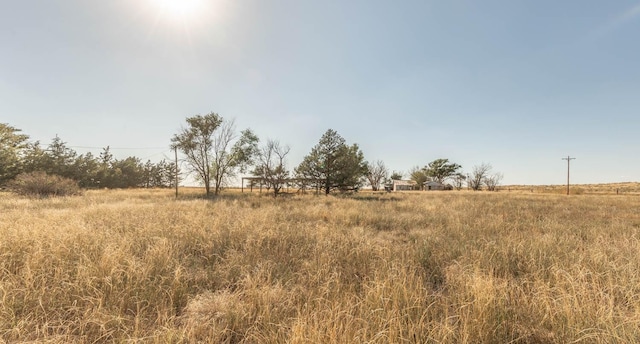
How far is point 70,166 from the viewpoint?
1638 inches

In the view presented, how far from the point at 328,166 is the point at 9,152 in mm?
42604

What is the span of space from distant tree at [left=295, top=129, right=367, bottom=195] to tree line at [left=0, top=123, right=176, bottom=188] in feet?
101

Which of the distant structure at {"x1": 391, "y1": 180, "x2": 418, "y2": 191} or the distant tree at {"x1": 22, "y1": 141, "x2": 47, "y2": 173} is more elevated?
the distant tree at {"x1": 22, "y1": 141, "x2": 47, "y2": 173}

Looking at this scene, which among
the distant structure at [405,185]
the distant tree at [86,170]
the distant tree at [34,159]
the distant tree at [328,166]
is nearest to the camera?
the distant tree at [328,166]

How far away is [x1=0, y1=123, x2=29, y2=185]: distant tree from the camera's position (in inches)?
1154

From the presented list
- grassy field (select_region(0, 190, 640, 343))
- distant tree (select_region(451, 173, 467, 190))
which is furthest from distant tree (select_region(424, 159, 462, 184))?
grassy field (select_region(0, 190, 640, 343))

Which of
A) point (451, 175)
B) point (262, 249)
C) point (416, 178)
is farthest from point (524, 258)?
point (451, 175)

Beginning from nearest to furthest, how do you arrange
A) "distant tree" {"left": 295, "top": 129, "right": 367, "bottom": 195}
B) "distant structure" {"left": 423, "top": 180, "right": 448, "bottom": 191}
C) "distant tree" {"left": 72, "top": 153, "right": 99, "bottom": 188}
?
"distant tree" {"left": 295, "top": 129, "right": 367, "bottom": 195} → "distant tree" {"left": 72, "top": 153, "right": 99, "bottom": 188} → "distant structure" {"left": 423, "top": 180, "right": 448, "bottom": 191}

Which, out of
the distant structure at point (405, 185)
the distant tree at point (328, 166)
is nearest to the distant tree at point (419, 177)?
the distant structure at point (405, 185)

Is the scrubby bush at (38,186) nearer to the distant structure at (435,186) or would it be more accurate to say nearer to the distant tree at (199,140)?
the distant tree at (199,140)

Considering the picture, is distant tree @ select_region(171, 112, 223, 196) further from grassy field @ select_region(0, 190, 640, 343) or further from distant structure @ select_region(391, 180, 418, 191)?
distant structure @ select_region(391, 180, 418, 191)

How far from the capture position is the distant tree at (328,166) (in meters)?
29.0

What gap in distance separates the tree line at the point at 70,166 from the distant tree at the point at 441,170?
8685cm

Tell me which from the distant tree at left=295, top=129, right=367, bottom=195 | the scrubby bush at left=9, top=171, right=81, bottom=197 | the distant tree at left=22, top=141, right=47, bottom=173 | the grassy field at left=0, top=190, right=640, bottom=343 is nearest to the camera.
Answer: the grassy field at left=0, top=190, right=640, bottom=343
